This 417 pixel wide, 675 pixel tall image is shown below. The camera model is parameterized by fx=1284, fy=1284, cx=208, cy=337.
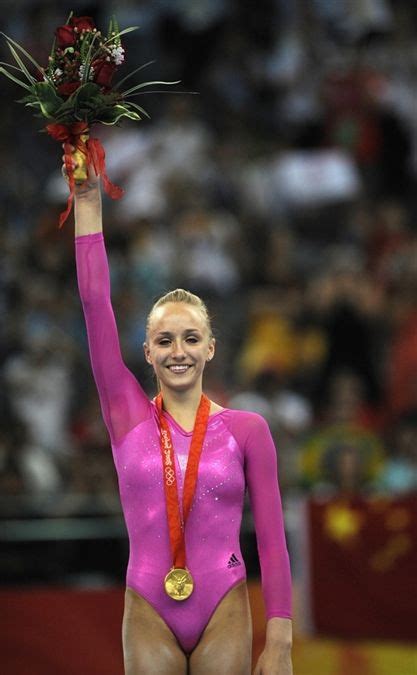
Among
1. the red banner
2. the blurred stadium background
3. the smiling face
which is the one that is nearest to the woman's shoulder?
the smiling face

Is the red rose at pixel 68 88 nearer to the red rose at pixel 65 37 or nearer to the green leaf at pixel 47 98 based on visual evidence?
the green leaf at pixel 47 98

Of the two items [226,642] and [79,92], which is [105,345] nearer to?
[79,92]

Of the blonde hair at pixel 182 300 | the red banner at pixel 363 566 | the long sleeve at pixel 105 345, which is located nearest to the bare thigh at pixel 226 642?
the long sleeve at pixel 105 345

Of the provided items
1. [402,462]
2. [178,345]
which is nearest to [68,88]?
[178,345]

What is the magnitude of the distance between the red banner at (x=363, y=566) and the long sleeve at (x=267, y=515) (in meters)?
3.08

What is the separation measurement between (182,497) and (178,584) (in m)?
0.25

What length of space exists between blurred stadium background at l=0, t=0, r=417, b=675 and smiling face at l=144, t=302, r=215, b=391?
9.38 ft

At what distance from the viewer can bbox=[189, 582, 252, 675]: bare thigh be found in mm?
3682

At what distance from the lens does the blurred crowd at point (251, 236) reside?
8.33m

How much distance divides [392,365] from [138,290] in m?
1.99

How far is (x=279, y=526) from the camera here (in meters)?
3.81

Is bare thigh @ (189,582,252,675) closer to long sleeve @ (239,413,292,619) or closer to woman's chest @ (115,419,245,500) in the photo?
long sleeve @ (239,413,292,619)

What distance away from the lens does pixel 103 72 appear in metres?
3.81

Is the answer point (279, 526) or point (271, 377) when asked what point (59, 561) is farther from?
point (279, 526)
